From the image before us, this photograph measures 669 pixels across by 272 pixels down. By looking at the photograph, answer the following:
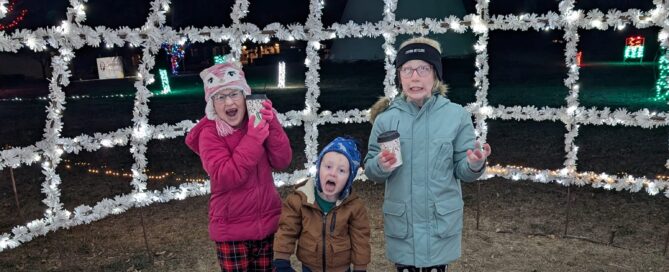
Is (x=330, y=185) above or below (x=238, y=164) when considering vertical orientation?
below

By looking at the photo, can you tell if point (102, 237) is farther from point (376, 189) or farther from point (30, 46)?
point (376, 189)

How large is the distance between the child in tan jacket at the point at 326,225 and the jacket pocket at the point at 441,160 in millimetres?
453

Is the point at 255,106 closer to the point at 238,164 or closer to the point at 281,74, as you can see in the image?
the point at 238,164

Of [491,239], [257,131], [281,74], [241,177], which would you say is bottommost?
[491,239]

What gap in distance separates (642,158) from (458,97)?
6.97 m

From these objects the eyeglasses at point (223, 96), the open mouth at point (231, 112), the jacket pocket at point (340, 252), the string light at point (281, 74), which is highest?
the string light at point (281, 74)

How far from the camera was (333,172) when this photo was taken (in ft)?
9.09

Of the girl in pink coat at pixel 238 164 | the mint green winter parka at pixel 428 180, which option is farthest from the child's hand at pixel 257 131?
the mint green winter parka at pixel 428 180

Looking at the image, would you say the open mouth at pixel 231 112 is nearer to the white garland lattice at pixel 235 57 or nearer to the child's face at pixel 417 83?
the child's face at pixel 417 83

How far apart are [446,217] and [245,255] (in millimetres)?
1235

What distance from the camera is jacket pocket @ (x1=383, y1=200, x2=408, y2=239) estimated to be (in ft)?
9.20

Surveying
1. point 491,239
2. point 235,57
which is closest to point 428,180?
point 491,239

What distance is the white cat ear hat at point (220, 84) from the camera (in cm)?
289

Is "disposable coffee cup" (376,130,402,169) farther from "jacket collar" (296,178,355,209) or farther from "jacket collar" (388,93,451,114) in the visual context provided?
"jacket collar" (296,178,355,209)
